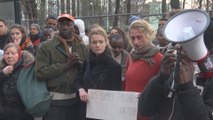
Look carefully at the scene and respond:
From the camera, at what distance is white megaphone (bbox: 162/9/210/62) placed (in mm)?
2324

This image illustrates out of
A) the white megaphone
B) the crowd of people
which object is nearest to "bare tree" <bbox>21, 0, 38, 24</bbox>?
the crowd of people

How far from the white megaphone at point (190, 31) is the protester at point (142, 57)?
1.21m

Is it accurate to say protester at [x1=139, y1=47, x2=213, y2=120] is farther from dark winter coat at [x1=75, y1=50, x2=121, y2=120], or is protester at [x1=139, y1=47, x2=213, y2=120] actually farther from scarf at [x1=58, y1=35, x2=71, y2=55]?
scarf at [x1=58, y1=35, x2=71, y2=55]

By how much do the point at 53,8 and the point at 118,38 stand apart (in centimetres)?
1804

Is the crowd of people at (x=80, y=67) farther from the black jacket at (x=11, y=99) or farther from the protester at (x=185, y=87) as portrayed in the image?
the protester at (x=185, y=87)

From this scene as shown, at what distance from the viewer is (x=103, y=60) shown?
4348mm

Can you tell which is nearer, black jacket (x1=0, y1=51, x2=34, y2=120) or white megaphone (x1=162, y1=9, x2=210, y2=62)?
white megaphone (x1=162, y1=9, x2=210, y2=62)

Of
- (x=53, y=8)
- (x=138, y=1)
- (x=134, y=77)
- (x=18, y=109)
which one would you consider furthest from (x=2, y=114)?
(x=138, y=1)

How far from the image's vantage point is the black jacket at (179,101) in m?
2.46

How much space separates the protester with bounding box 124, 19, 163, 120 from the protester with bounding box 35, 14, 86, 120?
92cm

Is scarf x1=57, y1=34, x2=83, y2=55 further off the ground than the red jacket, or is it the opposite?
scarf x1=57, y1=34, x2=83, y2=55

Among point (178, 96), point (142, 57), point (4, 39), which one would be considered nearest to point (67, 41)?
point (142, 57)

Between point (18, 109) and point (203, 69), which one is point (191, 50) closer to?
point (203, 69)

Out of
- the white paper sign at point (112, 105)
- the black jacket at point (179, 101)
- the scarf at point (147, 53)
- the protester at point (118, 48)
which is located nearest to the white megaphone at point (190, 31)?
the black jacket at point (179, 101)
